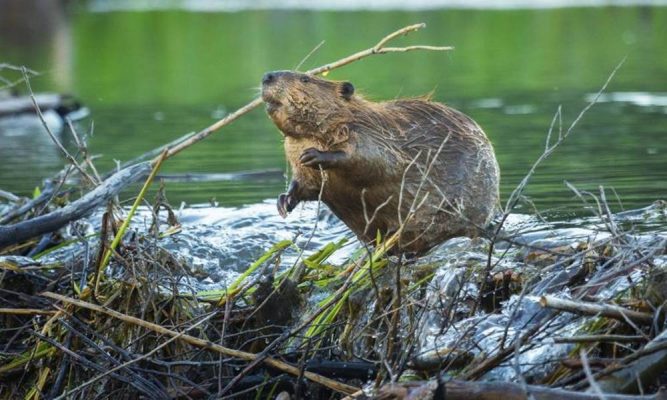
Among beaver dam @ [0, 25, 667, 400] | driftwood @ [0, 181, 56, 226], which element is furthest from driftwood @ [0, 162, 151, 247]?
driftwood @ [0, 181, 56, 226]

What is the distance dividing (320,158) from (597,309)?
1486 mm

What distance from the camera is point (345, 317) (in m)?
4.35

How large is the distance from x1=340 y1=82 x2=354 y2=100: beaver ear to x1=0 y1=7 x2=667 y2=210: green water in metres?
0.50

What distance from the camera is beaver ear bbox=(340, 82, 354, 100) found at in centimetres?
486

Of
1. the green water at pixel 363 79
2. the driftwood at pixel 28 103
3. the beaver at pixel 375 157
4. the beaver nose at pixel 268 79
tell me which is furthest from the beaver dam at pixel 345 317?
the driftwood at pixel 28 103

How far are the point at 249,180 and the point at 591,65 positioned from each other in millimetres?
9912

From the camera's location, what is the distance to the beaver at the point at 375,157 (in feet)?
15.6

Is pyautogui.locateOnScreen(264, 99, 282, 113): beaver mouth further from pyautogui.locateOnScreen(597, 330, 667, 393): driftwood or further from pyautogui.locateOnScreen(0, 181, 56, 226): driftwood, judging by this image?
pyautogui.locateOnScreen(597, 330, 667, 393): driftwood

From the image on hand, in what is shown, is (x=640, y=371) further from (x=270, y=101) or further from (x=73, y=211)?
(x=73, y=211)

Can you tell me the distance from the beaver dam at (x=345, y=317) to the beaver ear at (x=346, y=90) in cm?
36

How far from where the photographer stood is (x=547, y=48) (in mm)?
20531

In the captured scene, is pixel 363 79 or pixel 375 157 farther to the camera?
pixel 363 79

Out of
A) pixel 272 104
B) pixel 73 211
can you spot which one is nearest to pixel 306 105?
pixel 272 104

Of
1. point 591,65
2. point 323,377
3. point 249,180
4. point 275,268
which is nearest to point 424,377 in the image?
point 323,377
